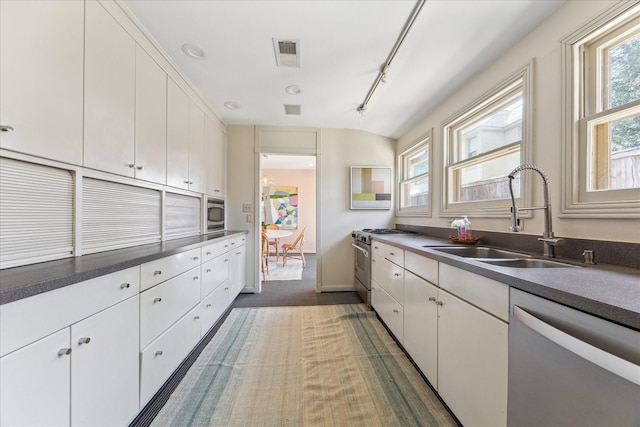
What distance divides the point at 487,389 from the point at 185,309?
1869 mm

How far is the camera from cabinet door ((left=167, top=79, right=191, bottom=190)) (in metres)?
2.04

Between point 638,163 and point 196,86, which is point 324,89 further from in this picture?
point 638,163

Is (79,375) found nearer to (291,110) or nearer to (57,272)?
(57,272)

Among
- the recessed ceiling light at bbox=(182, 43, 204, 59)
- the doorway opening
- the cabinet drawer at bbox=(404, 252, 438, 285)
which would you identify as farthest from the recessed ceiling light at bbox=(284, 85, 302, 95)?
the doorway opening

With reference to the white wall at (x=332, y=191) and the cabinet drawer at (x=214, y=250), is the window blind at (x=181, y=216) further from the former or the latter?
the white wall at (x=332, y=191)

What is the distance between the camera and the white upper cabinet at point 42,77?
0.91 m

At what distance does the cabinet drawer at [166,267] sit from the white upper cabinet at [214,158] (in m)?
1.24

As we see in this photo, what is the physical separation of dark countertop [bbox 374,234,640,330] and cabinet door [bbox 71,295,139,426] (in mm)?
1697

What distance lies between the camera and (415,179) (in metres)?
3.18

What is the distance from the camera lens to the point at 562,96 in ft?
4.37

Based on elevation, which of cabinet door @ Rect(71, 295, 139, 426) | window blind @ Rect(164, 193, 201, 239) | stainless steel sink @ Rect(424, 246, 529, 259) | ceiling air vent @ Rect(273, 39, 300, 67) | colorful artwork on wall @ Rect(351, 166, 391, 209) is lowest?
cabinet door @ Rect(71, 295, 139, 426)

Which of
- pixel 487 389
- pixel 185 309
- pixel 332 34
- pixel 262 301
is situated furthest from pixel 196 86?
pixel 487 389

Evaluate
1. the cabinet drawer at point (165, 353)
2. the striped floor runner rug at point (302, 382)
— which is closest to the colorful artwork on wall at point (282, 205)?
the striped floor runner rug at point (302, 382)

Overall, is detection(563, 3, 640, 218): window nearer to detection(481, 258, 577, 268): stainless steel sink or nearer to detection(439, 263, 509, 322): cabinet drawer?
detection(481, 258, 577, 268): stainless steel sink
